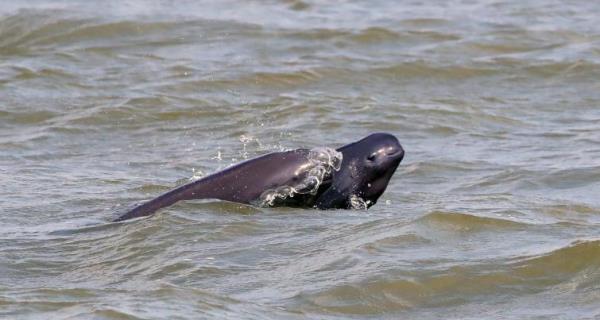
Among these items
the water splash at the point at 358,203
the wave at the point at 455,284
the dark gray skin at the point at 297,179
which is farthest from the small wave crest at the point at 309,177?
the wave at the point at 455,284

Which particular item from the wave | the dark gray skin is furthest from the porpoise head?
the wave

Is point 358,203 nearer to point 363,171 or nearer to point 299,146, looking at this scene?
point 363,171

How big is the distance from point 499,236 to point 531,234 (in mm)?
211

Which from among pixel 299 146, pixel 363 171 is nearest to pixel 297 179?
pixel 363 171

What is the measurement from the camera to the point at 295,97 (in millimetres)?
13320

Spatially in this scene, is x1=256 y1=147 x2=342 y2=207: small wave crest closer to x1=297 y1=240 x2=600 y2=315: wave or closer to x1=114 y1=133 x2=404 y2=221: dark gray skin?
x1=114 y1=133 x2=404 y2=221: dark gray skin

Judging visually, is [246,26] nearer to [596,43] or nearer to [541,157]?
[596,43]

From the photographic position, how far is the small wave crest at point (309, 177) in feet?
27.6

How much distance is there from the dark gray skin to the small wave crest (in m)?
0.02

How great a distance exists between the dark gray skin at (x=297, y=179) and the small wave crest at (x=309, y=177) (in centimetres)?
2

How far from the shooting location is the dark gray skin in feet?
27.5

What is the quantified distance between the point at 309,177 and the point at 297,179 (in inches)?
2.7

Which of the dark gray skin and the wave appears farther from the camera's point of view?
the dark gray skin

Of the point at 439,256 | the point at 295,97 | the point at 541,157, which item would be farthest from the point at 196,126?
the point at 439,256
